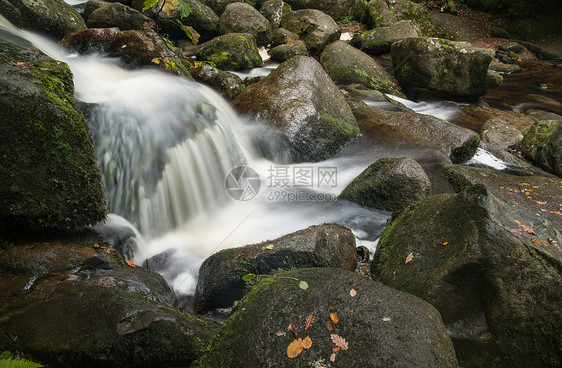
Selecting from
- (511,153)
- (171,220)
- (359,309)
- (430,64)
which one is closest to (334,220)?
(171,220)

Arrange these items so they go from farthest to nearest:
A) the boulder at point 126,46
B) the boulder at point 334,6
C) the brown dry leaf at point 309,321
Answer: the boulder at point 334,6 → the boulder at point 126,46 → the brown dry leaf at point 309,321

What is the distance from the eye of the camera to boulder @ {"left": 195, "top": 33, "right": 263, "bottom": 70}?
9.76 meters

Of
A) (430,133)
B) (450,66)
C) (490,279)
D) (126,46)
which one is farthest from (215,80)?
(450,66)

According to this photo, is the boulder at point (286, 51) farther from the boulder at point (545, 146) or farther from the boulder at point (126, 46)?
the boulder at point (545, 146)

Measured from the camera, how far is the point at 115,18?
29.4ft

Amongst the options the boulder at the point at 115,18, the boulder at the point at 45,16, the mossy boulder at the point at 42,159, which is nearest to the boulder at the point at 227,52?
the boulder at the point at 115,18

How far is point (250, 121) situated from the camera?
630 centimetres

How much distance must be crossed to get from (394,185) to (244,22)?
33.1 ft

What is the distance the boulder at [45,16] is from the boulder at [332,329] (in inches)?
306

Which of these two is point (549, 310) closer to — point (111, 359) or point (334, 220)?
point (334, 220)

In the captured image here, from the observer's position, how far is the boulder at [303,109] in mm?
5918

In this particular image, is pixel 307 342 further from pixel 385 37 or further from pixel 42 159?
pixel 385 37

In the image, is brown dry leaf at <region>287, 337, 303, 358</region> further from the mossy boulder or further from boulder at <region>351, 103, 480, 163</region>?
boulder at <region>351, 103, 480, 163</region>

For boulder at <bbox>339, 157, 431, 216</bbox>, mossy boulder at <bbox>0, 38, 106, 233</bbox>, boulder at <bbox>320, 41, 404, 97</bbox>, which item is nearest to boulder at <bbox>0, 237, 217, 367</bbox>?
mossy boulder at <bbox>0, 38, 106, 233</bbox>
